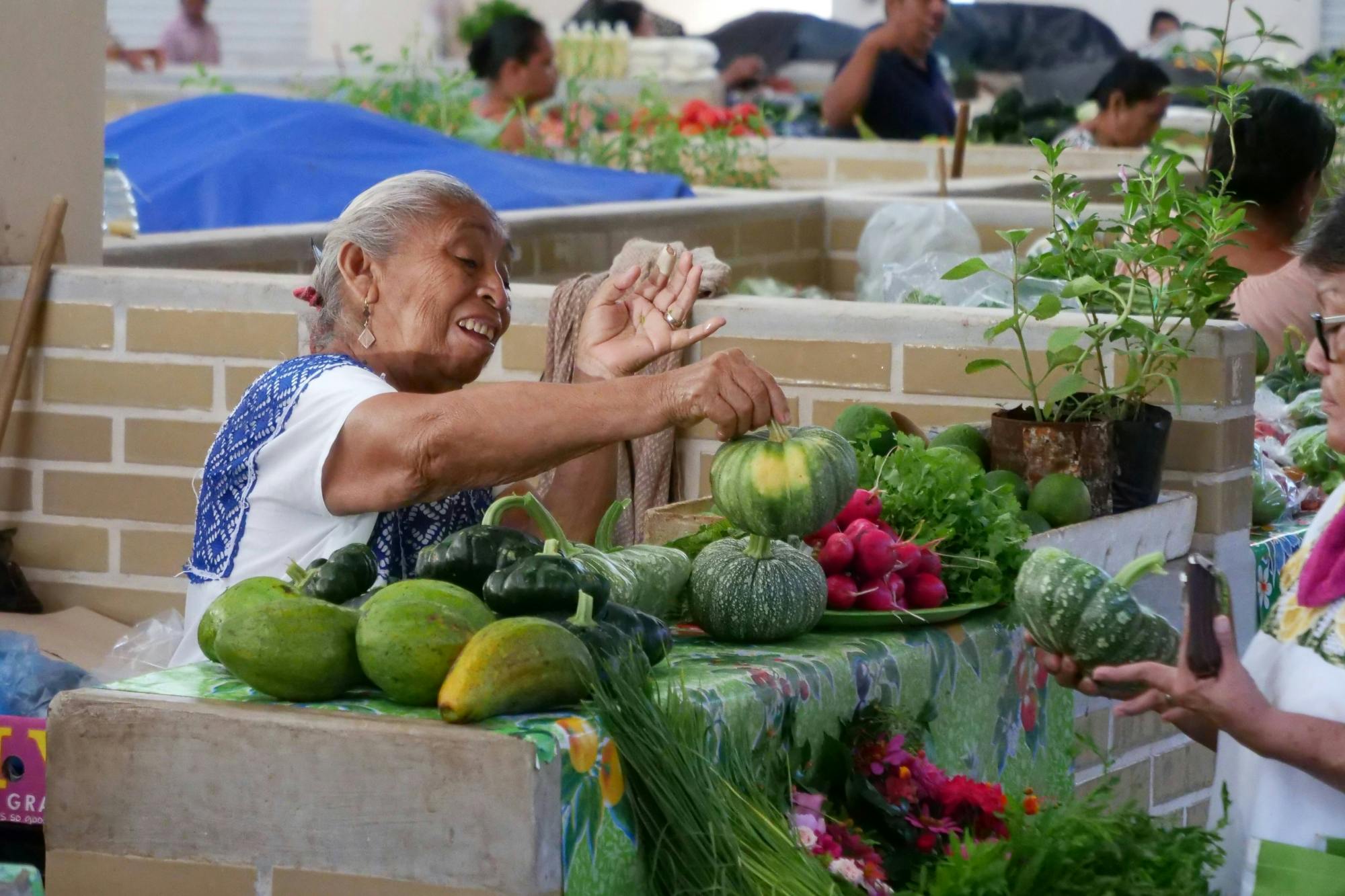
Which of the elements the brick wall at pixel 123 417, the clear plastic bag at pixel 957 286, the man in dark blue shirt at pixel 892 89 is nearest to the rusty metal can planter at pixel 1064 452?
the clear plastic bag at pixel 957 286

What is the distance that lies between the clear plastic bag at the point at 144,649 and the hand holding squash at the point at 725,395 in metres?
1.83

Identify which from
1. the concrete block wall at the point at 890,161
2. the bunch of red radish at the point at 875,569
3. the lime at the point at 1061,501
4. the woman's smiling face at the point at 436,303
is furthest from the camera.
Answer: the concrete block wall at the point at 890,161

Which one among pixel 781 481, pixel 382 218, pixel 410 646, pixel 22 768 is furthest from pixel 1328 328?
pixel 22 768

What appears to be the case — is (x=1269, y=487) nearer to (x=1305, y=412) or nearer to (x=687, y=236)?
(x=1305, y=412)

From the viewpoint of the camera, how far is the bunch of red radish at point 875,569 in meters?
3.05

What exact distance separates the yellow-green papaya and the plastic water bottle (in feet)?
12.5

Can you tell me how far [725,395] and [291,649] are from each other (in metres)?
0.79

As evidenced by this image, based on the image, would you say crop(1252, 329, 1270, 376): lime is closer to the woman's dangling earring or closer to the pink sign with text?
the woman's dangling earring

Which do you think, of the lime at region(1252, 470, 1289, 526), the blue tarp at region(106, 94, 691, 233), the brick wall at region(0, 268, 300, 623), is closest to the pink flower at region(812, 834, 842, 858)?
the lime at region(1252, 470, 1289, 526)

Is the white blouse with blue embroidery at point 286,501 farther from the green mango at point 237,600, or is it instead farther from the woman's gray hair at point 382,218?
the green mango at point 237,600

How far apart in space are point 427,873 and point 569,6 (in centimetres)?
2292

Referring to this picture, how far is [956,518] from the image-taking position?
325 centimetres

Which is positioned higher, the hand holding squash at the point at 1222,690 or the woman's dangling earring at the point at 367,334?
the woman's dangling earring at the point at 367,334

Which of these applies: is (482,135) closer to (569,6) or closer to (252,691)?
(252,691)
